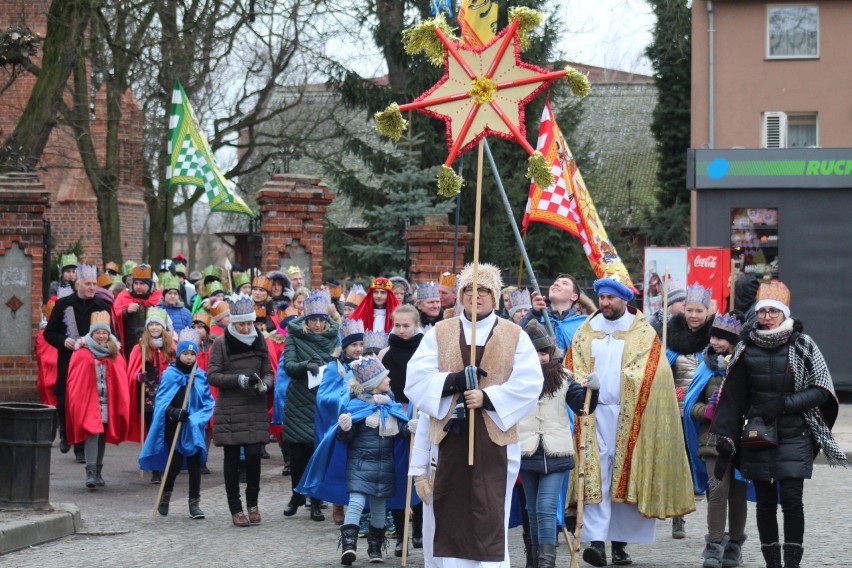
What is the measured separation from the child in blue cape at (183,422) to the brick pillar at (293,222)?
290 inches

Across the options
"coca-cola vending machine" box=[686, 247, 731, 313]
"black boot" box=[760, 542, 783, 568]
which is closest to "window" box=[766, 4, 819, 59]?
"coca-cola vending machine" box=[686, 247, 731, 313]

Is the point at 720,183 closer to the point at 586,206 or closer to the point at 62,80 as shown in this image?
the point at 586,206

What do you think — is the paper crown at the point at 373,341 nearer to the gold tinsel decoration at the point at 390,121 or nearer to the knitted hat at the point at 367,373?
the knitted hat at the point at 367,373

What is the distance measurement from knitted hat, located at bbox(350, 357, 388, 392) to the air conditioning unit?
72.6 feet

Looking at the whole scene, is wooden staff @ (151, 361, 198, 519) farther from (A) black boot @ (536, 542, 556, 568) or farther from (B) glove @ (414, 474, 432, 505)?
(B) glove @ (414, 474, 432, 505)

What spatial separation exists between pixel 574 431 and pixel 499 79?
97.7 inches

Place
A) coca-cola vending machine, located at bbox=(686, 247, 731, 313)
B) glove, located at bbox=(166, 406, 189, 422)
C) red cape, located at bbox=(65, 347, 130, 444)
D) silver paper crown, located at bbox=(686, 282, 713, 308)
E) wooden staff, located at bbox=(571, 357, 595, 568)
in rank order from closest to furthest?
wooden staff, located at bbox=(571, 357, 595, 568) < silver paper crown, located at bbox=(686, 282, 713, 308) < glove, located at bbox=(166, 406, 189, 422) < red cape, located at bbox=(65, 347, 130, 444) < coca-cola vending machine, located at bbox=(686, 247, 731, 313)

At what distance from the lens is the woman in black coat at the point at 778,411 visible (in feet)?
28.3

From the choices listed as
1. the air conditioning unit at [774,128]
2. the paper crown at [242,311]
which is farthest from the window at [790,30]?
the paper crown at [242,311]

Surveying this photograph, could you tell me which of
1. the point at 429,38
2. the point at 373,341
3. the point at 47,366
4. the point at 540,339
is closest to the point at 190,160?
the point at 47,366

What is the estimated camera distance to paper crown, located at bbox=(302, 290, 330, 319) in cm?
1131

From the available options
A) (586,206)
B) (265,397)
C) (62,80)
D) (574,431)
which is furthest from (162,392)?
(62,80)

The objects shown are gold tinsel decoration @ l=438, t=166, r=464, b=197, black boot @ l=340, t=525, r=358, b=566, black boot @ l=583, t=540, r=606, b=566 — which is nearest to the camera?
gold tinsel decoration @ l=438, t=166, r=464, b=197

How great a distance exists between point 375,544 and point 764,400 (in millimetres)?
2690
